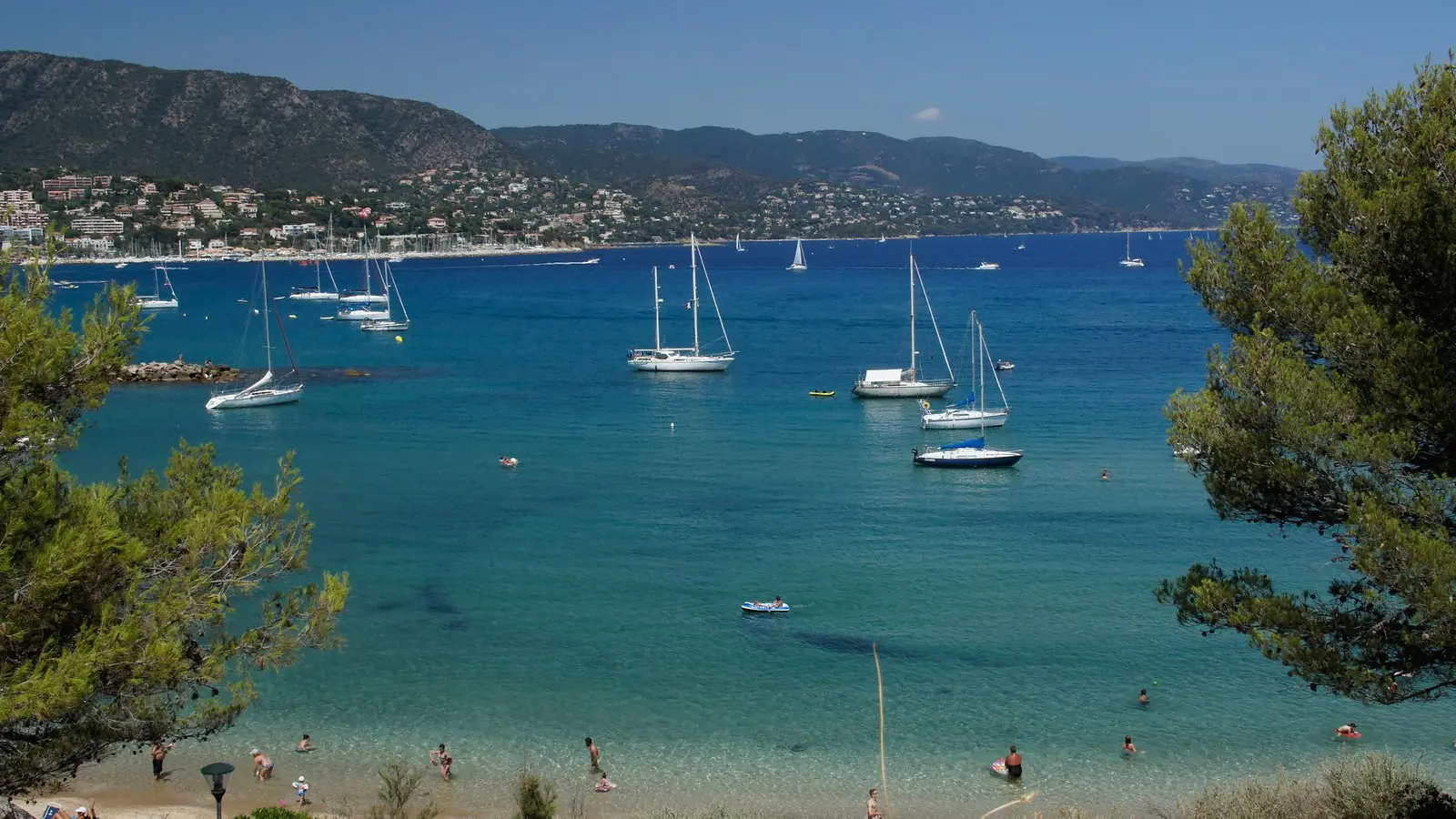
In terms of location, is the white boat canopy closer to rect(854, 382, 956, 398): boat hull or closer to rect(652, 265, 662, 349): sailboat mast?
rect(854, 382, 956, 398): boat hull

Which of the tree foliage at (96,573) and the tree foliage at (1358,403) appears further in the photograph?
the tree foliage at (1358,403)

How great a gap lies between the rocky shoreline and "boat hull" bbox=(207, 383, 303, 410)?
250 inches

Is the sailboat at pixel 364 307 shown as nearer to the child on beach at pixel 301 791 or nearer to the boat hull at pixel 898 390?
the boat hull at pixel 898 390

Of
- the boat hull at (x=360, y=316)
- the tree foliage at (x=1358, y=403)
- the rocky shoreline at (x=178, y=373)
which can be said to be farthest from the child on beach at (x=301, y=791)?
the boat hull at (x=360, y=316)

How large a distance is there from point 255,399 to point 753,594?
31.8 m

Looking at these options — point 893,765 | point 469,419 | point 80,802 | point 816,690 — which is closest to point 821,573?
point 816,690

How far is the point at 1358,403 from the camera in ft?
29.6

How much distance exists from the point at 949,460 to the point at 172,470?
2916 centimetres

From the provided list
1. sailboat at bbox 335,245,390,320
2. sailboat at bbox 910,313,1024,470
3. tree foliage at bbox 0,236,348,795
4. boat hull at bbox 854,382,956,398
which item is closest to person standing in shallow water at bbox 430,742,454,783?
tree foliage at bbox 0,236,348,795

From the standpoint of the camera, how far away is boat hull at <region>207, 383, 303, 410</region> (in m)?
48.3

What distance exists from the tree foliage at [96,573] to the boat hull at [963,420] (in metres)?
34.6

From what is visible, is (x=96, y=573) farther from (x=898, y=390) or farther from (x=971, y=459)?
(x=898, y=390)

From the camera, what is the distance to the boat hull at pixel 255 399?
48.3 metres

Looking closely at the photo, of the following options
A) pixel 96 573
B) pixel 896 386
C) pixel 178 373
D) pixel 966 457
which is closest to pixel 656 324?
Answer: pixel 896 386
